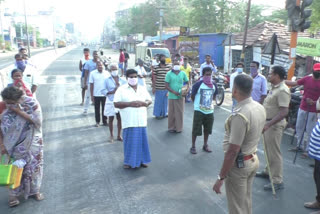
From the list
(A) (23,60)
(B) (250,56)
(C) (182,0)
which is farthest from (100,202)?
(C) (182,0)

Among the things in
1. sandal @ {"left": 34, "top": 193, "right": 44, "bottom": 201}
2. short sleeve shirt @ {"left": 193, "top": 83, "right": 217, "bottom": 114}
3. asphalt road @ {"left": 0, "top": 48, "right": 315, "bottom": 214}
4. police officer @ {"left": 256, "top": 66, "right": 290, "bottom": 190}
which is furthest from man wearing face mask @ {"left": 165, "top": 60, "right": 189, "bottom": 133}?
sandal @ {"left": 34, "top": 193, "right": 44, "bottom": 201}

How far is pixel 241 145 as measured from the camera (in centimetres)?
275

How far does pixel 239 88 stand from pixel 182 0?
58.3 metres

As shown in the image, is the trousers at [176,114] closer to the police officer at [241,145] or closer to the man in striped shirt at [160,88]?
the man in striped shirt at [160,88]

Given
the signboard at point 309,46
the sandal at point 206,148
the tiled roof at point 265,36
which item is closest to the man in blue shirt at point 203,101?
the sandal at point 206,148

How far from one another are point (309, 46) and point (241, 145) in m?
11.4

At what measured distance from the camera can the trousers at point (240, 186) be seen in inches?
112

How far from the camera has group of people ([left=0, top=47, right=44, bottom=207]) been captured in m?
3.74

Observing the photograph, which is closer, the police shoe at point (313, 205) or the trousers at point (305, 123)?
the police shoe at point (313, 205)

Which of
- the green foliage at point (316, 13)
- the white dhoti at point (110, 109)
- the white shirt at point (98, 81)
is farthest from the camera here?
the green foliage at point (316, 13)

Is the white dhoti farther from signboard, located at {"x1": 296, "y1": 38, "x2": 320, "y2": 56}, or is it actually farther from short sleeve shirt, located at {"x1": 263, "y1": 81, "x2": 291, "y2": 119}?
signboard, located at {"x1": 296, "y1": 38, "x2": 320, "y2": 56}

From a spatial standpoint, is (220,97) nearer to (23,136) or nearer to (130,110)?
(130,110)

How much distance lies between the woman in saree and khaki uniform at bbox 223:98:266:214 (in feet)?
8.39

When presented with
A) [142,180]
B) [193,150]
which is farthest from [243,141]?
[193,150]
